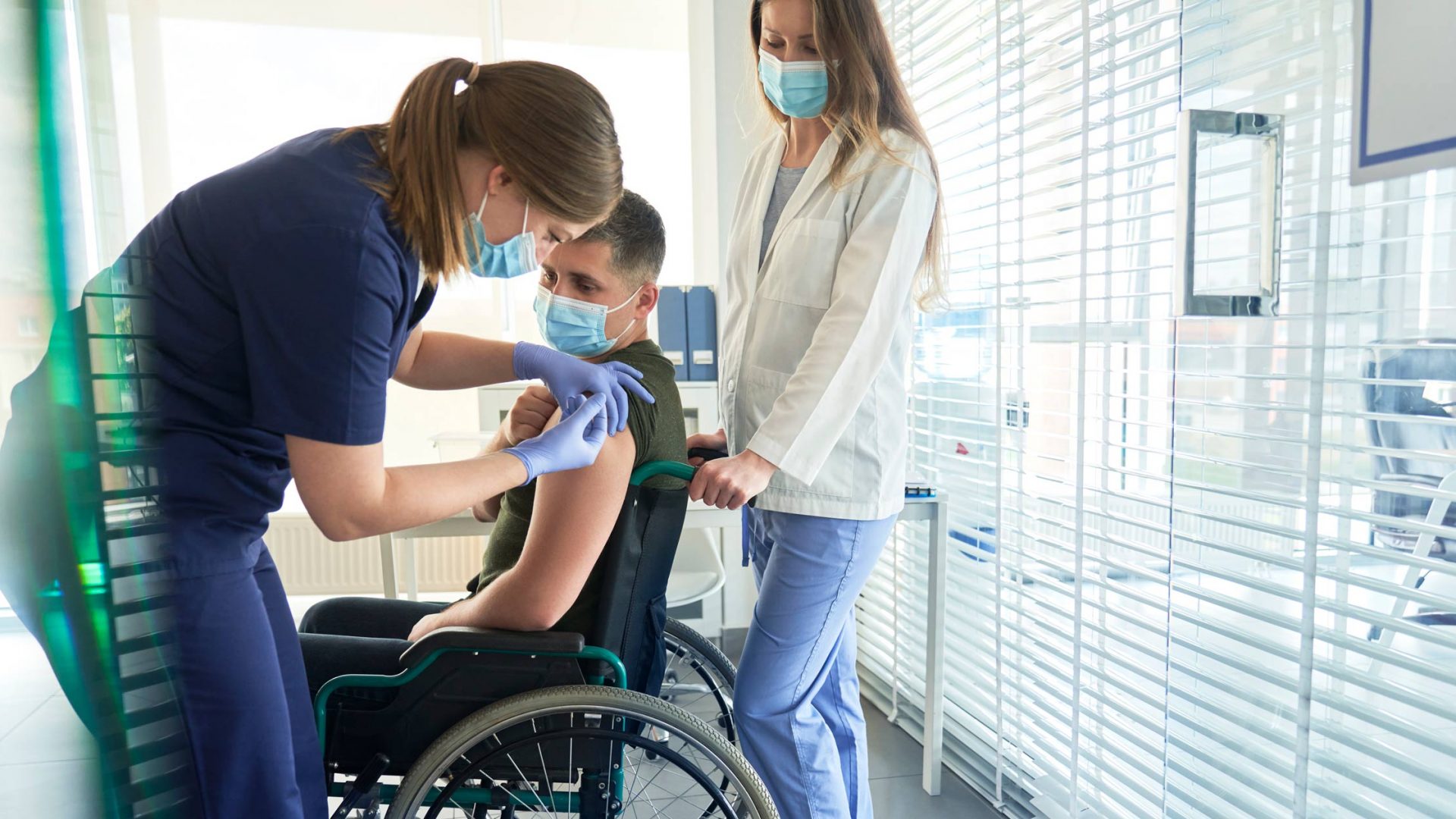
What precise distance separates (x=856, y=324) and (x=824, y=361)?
68mm

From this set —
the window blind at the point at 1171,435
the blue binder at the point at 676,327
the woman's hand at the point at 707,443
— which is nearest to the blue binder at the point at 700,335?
the blue binder at the point at 676,327

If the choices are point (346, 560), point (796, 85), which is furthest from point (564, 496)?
point (346, 560)

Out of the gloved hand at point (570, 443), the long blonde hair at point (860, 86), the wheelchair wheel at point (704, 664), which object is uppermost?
the long blonde hair at point (860, 86)

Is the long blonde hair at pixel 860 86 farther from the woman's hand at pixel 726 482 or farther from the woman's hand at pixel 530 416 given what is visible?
the woman's hand at pixel 530 416

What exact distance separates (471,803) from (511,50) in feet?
10.8

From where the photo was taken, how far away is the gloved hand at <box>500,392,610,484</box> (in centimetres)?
105

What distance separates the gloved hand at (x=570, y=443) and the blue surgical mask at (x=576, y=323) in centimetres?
20

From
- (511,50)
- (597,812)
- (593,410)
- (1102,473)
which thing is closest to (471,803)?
(597,812)

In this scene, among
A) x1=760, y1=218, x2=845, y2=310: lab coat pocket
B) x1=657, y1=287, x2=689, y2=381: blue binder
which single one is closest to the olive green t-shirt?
x1=760, y1=218, x2=845, y2=310: lab coat pocket

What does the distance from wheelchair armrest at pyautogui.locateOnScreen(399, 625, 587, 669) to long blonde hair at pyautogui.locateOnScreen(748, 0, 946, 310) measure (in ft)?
2.42

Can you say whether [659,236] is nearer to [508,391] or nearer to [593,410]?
[593,410]

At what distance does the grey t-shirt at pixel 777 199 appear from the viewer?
4.63 feet

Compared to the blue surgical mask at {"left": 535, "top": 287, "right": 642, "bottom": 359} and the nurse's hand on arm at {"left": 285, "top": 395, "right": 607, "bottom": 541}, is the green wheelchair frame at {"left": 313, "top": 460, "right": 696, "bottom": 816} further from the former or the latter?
the blue surgical mask at {"left": 535, "top": 287, "right": 642, "bottom": 359}

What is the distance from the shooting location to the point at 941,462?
2217 millimetres
